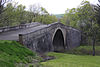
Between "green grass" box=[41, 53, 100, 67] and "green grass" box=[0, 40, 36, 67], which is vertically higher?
"green grass" box=[0, 40, 36, 67]

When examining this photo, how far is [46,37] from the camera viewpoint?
63.9ft

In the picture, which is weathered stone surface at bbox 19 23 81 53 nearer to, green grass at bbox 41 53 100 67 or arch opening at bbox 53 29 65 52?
arch opening at bbox 53 29 65 52

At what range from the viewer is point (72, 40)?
104 feet

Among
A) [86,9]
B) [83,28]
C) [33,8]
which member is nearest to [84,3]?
[86,9]

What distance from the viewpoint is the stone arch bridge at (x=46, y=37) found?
14.4 metres

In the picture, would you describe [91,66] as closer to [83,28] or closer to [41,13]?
[83,28]

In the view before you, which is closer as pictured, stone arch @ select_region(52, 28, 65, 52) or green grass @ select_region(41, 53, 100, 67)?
green grass @ select_region(41, 53, 100, 67)

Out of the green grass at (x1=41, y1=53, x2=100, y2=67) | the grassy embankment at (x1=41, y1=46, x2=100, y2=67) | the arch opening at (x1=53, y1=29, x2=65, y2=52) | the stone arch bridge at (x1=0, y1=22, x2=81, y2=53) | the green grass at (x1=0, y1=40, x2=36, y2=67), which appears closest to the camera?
the green grass at (x1=0, y1=40, x2=36, y2=67)

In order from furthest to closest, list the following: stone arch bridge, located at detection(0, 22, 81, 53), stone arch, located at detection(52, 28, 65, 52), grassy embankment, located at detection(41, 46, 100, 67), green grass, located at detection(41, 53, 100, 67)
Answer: stone arch, located at detection(52, 28, 65, 52)
stone arch bridge, located at detection(0, 22, 81, 53)
grassy embankment, located at detection(41, 46, 100, 67)
green grass, located at detection(41, 53, 100, 67)

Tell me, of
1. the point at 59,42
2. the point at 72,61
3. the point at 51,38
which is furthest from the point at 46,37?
the point at 59,42

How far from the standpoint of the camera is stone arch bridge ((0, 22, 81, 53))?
47.4 feet

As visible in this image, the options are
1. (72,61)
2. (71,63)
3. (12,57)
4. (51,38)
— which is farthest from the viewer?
(51,38)

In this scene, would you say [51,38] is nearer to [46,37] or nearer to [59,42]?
[46,37]

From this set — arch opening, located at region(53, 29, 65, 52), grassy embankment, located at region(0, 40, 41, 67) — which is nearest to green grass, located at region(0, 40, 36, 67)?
grassy embankment, located at region(0, 40, 41, 67)
